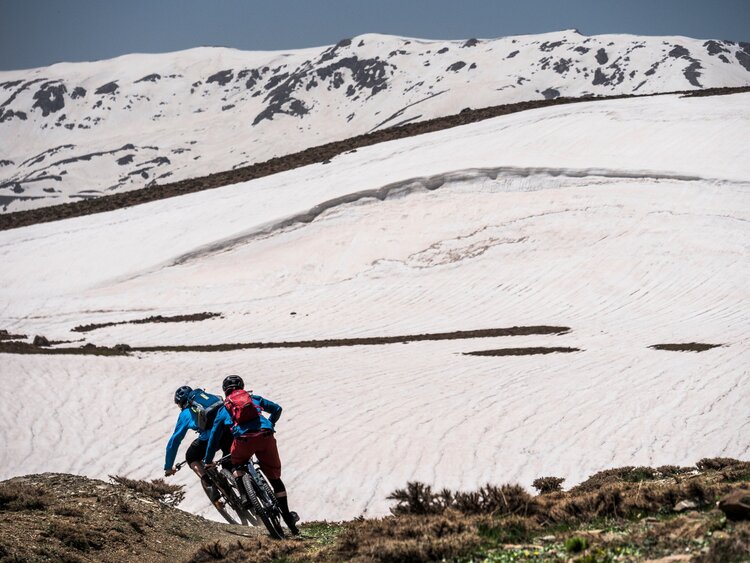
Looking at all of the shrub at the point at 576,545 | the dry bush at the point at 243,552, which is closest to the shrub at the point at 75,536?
the dry bush at the point at 243,552

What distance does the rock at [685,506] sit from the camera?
762cm

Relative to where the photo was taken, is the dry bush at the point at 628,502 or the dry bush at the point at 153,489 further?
the dry bush at the point at 153,489

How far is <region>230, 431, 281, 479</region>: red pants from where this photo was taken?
980 cm

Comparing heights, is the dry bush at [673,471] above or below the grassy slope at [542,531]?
below

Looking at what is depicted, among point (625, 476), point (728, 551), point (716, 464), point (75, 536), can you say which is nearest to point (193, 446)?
point (75, 536)

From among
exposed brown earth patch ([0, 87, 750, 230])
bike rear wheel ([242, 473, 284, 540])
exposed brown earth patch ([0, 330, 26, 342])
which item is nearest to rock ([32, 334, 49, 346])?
exposed brown earth patch ([0, 330, 26, 342])

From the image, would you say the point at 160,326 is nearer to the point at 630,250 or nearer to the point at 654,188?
the point at 630,250

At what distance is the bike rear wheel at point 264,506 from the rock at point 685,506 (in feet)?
14.1

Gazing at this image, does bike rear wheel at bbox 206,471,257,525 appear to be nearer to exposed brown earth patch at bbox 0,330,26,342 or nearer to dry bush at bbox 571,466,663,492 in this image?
dry bush at bbox 571,466,663,492

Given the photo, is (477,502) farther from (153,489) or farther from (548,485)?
(153,489)

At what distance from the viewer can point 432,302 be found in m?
35.5

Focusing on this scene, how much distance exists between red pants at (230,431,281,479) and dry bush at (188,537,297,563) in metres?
1.27

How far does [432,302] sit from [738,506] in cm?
2911

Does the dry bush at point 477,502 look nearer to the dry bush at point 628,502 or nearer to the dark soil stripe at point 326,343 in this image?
the dry bush at point 628,502
